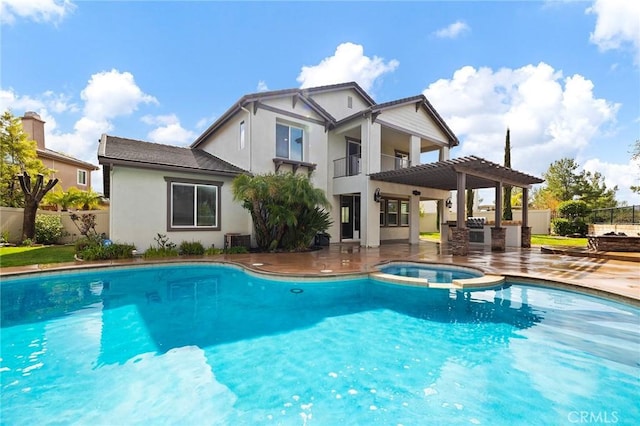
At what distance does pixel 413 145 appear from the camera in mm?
17344

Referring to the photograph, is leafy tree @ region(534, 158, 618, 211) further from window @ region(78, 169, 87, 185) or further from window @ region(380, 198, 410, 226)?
→ window @ region(78, 169, 87, 185)

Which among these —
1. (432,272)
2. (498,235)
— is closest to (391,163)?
(498,235)

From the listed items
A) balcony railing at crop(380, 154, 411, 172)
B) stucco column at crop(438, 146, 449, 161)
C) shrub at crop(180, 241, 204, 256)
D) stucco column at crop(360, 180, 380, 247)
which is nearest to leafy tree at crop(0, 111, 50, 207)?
shrub at crop(180, 241, 204, 256)

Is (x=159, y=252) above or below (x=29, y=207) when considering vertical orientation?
below

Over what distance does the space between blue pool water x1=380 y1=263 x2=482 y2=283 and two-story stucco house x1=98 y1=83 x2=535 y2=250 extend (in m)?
3.31

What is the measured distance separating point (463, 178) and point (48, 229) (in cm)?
2037

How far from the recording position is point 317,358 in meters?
4.20

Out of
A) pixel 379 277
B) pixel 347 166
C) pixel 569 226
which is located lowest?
pixel 379 277

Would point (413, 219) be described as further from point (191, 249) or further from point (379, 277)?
point (191, 249)

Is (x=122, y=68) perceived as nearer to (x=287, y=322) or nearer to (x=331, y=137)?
(x=331, y=137)

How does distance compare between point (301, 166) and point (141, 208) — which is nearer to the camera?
point (141, 208)

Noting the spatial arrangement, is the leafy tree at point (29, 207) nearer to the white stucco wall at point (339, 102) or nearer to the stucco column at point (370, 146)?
the white stucco wall at point (339, 102)

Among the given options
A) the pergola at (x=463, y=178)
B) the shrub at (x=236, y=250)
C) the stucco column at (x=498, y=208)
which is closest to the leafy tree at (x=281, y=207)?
the shrub at (x=236, y=250)

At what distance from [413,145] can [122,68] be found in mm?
16615
